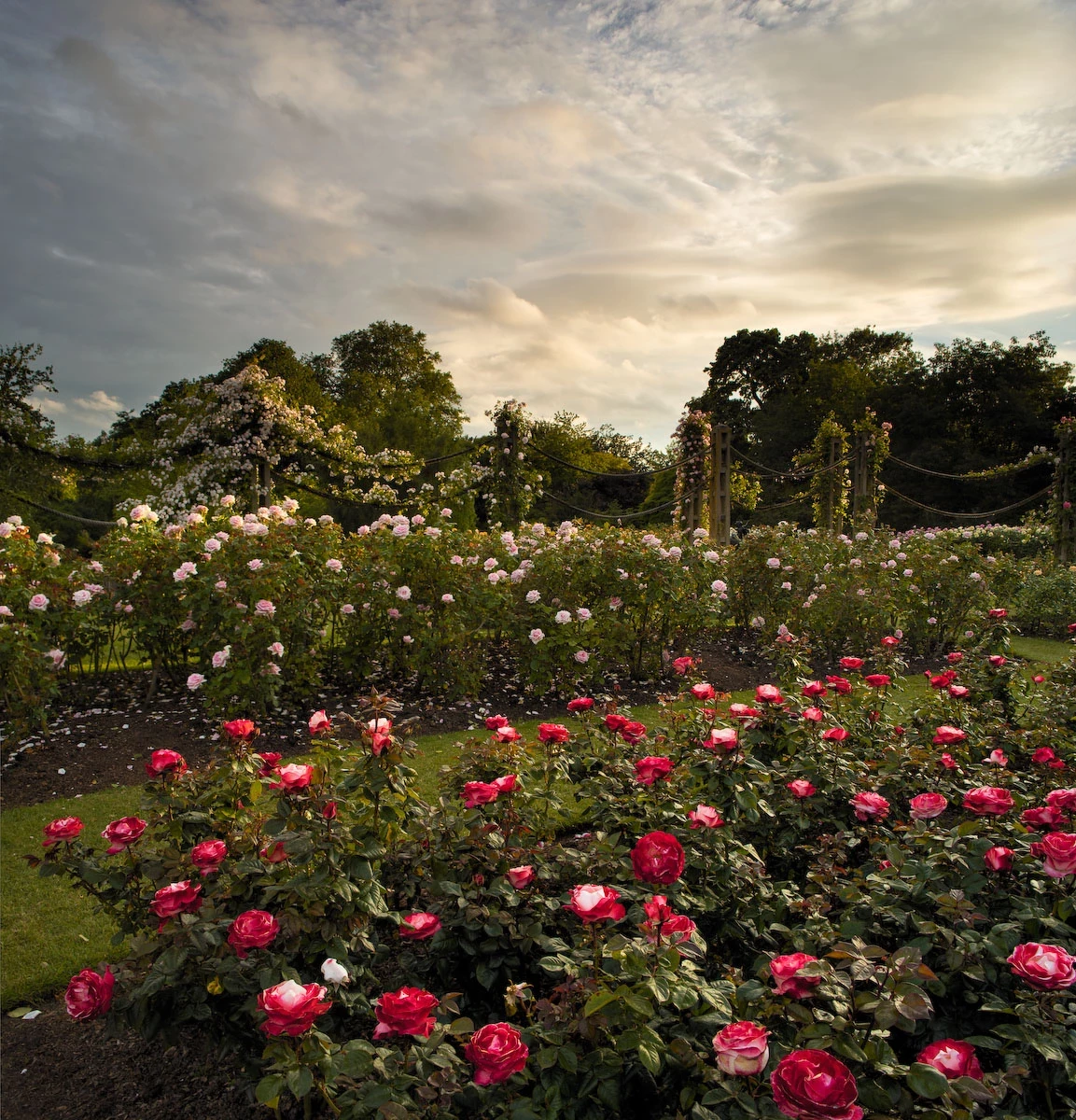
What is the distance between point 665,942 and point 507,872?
1.70 feet

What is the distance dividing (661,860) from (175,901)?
1048 mm

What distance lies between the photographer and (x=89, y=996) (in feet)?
5.08

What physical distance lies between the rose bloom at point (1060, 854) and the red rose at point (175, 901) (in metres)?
1.87

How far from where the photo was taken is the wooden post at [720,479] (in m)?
10.3

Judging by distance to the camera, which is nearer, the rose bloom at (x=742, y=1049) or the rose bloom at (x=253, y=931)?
the rose bloom at (x=742, y=1049)

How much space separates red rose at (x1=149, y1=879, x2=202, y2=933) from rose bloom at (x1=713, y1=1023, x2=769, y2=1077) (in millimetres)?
1161

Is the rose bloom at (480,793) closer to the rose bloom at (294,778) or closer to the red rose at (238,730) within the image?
the rose bloom at (294,778)

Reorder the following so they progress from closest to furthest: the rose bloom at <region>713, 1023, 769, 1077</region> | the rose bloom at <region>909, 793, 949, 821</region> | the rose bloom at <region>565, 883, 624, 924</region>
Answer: the rose bloom at <region>713, 1023, 769, 1077</region>
the rose bloom at <region>565, 883, 624, 924</region>
the rose bloom at <region>909, 793, 949, 821</region>

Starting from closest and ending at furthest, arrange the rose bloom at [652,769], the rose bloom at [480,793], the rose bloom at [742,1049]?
the rose bloom at [742,1049] < the rose bloom at [480,793] < the rose bloom at [652,769]

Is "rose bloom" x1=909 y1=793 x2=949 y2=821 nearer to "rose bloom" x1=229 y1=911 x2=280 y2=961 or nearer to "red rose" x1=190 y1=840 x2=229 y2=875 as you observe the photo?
"rose bloom" x1=229 y1=911 x2=280 y2=961

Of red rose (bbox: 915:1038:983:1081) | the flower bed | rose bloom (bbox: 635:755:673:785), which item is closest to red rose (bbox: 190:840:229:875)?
the flower bed

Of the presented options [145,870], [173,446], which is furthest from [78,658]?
[173,446]

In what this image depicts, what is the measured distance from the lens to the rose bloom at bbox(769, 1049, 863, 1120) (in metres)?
0.98

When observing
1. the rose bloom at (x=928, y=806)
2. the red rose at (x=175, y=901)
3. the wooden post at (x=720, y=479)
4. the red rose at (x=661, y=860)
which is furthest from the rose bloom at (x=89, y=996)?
the wooden post at (x=720, y=479)
